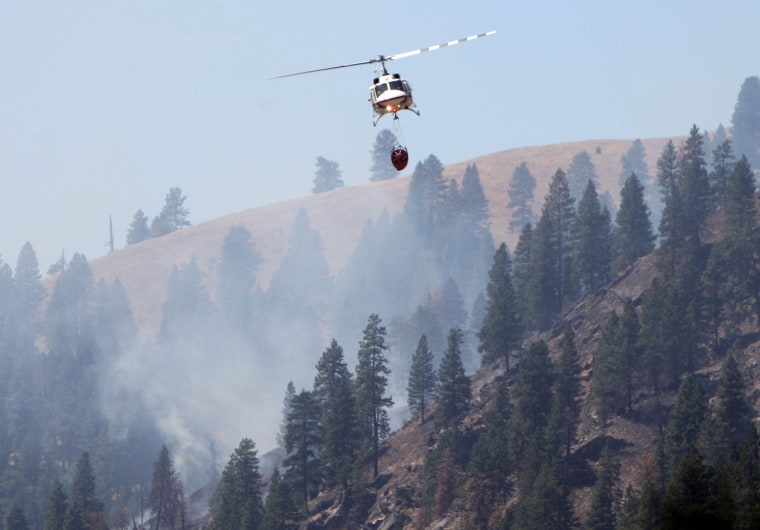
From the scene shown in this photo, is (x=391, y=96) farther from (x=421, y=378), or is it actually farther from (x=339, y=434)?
(x=421, y=378)

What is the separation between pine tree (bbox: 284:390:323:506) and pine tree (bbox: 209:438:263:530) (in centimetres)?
455

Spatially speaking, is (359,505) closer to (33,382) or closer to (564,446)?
(564,446)

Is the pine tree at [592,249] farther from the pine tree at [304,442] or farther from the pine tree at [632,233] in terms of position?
the pine tree at [304,442]

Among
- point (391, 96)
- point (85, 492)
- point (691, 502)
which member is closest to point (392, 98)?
point (391, 96)

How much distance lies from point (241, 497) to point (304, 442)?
886cm

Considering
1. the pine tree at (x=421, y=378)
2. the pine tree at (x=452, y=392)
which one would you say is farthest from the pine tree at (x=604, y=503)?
the pine tree at (x=421, y=378)

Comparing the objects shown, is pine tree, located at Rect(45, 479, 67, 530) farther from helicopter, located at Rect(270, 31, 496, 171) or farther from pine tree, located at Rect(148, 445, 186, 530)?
helicopter, located at Rect(270, 31, 496, 171)

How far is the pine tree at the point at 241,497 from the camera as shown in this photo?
10262 cm

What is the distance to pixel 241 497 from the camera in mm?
106812

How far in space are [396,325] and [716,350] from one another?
78286 millimetres

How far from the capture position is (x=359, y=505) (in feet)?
355

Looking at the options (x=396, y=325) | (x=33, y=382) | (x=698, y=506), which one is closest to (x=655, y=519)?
(x=698, y=506)

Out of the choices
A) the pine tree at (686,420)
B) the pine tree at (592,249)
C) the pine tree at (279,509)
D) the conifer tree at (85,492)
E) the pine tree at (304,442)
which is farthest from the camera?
the pine tree at (592,249)

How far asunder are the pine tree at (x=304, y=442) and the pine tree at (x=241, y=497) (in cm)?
455
